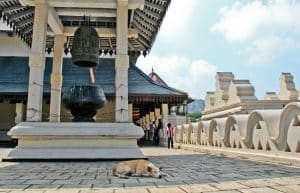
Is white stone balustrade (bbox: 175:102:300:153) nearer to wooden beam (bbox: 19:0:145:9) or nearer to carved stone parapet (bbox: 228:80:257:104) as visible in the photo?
carved stone parapet (bbox: 228:80:257:104)

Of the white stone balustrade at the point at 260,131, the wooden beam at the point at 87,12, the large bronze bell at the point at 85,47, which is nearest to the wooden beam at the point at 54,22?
the wooden beam at the point at 87,12

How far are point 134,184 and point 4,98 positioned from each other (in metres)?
14.8

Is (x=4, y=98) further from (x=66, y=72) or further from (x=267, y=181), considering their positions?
(x=267, y=181)

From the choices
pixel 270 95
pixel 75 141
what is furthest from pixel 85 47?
pixel 270 95

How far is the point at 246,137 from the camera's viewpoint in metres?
7.16

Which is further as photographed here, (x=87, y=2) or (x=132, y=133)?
(x=87, y=2)

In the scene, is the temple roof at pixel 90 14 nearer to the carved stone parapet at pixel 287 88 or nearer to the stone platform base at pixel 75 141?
the stone platform base at pixel 75 141

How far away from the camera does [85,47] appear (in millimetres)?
8852

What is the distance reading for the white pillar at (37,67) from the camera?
827 centimetres

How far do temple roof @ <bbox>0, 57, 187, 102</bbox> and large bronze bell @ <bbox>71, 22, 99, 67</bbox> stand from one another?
758cm

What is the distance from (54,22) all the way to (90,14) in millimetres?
1106

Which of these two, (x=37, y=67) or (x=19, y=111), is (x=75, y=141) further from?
(x=19, y=111)

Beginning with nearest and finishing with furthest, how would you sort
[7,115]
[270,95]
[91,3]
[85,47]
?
[85,47] → [91,3] → [270,95] → [7,115]

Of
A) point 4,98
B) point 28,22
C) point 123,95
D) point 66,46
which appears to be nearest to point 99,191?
point 123,95
